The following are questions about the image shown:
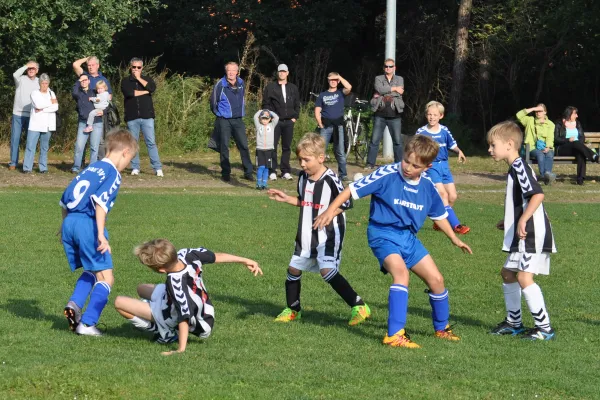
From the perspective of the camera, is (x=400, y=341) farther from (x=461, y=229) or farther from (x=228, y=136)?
(x=228, y=136)

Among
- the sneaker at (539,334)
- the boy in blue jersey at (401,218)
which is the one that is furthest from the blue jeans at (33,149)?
the sneaker at (539,334)

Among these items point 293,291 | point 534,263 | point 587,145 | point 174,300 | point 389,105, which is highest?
point 389,105

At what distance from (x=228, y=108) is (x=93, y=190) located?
12.3 metres

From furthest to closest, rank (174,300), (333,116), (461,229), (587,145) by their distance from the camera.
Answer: (587,145), (333,116), (461,229), (174,300)

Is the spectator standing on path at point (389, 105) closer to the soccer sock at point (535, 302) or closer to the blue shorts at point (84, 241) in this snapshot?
the soccer sock at point (535, 302)

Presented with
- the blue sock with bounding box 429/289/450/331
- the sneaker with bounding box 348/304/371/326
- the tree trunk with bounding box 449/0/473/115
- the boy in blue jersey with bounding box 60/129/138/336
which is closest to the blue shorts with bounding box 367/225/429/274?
the blue sock with bounding box 429/289/450/331

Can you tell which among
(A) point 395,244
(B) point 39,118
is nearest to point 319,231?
(A) point 395,244

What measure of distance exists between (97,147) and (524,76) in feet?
55.5

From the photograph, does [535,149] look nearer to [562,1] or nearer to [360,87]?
[562,1]

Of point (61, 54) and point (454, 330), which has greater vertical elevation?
point (61, 54)

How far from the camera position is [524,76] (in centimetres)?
3241

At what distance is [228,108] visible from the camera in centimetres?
1984

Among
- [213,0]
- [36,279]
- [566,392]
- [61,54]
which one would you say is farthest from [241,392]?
[213,0]

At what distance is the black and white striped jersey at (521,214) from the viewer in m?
7.91
